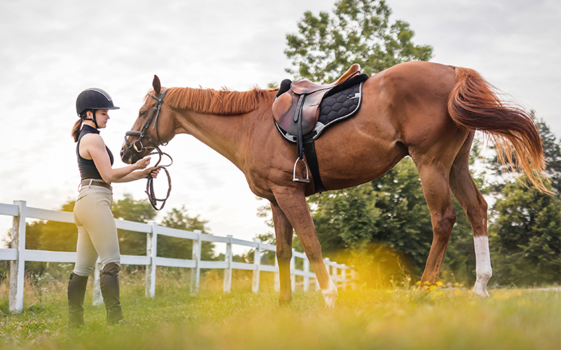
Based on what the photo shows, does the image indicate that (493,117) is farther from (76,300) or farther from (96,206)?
(76,300)

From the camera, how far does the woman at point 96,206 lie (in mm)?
3760

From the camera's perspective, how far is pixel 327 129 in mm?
3902

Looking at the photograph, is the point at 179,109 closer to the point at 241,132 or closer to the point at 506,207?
the point at 241,132

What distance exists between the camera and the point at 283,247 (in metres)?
4.55

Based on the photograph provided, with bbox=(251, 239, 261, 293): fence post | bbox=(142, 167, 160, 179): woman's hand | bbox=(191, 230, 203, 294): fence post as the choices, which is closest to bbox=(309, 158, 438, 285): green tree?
bbox=(251, 239, 261, 293): fence post

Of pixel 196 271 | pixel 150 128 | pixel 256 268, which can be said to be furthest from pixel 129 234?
pixel 150 128

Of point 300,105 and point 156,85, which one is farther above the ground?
point 156,85

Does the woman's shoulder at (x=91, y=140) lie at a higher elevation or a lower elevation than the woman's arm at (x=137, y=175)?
higher

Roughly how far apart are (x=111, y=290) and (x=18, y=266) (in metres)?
2.97

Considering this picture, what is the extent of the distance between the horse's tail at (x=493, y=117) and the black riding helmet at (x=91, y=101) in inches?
126

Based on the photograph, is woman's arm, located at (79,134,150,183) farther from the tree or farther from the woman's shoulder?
the tree

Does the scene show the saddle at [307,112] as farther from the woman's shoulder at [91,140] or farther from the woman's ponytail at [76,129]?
the woman's ponytail at [76,129]

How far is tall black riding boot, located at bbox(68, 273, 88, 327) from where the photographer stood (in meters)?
3.85

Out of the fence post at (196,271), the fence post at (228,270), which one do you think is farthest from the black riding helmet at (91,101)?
the fence post at (228,270)
